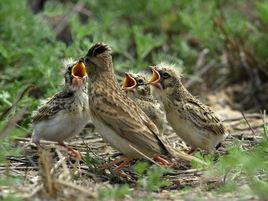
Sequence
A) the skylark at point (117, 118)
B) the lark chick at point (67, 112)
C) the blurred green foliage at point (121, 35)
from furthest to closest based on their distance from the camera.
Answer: the blurred green foliage at point (121, 35), the lark chick at point (67, 112), the skylark at point (117, 118)

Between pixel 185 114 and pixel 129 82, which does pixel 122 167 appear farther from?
pixel 129 82

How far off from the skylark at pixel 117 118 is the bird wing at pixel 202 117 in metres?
0.65

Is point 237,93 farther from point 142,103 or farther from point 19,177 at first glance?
point 19,177

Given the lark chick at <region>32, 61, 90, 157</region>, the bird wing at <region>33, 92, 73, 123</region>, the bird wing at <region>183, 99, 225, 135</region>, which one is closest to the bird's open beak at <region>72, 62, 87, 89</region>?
the lark chick at <region>32, 61, 90, 157</region>

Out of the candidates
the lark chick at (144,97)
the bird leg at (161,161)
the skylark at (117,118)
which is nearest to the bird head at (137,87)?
the lark chick at (144,97)

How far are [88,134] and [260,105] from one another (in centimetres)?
321

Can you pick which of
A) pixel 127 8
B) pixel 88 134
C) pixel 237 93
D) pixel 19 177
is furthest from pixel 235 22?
pixel 19 177

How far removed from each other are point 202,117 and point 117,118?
1164mm

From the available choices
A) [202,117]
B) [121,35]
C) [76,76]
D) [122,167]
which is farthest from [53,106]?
[121,35]

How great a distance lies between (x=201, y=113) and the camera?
8102 mm

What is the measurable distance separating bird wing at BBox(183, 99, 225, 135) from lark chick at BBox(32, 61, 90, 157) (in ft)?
3.18

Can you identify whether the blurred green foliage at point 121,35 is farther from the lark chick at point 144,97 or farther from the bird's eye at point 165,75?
the bird's eye at point 165,75

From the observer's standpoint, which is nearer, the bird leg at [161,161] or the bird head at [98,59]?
the bird leg at [161,161]

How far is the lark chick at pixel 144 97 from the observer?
27.2ft
